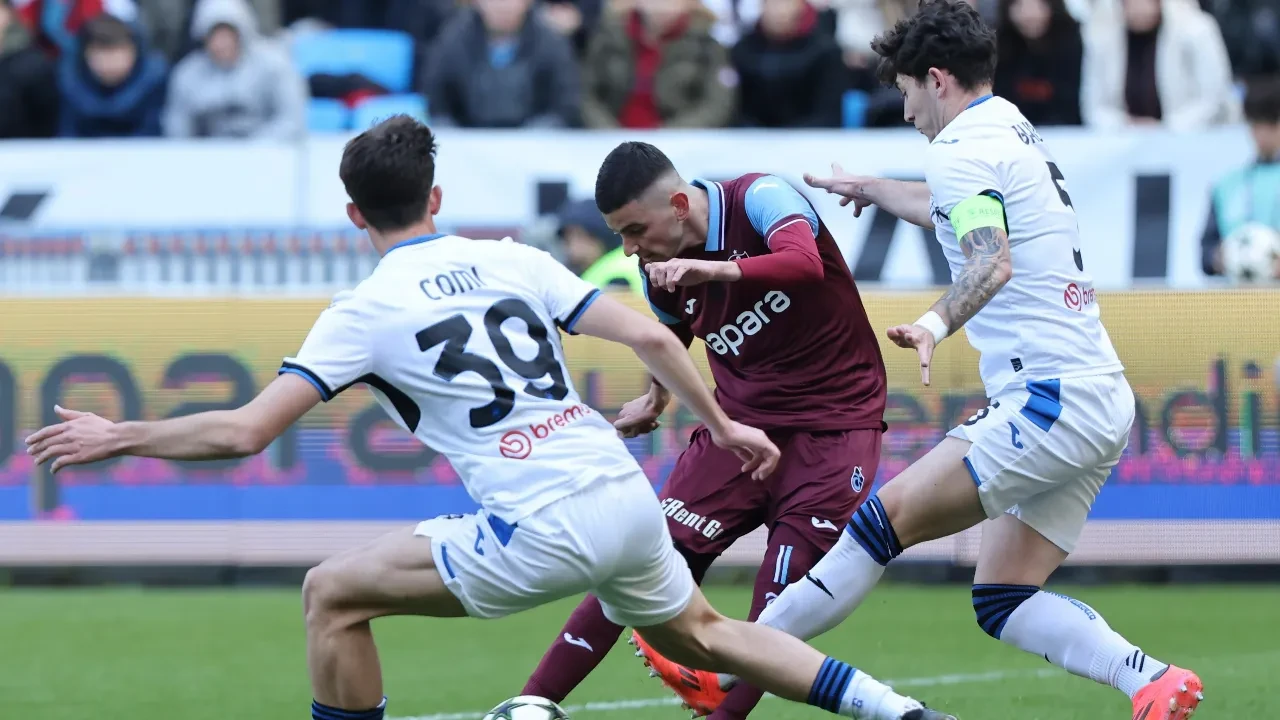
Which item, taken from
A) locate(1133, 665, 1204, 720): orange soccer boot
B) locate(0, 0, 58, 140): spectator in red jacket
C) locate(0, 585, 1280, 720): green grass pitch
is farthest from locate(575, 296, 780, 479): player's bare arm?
locate(0, 0, 58, 140): spectator in red jacket

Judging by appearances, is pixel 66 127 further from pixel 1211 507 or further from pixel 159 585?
pixel 1211 507

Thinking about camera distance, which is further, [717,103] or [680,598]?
[717,103]

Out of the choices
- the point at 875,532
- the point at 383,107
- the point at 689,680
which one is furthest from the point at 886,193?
the point at 383,107

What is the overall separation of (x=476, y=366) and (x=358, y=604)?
0.74 m

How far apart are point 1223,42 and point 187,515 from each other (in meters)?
8.71

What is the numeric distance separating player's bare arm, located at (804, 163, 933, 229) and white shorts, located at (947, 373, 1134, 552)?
755mm

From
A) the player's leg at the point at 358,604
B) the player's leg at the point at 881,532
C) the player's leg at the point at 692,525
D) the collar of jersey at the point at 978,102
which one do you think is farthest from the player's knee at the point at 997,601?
the player's leg at the point at 358,604

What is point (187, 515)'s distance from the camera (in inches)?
423

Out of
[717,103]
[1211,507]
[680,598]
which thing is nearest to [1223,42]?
[717,103]

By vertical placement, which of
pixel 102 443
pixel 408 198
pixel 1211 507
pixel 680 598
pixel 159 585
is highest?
pixel 408 198

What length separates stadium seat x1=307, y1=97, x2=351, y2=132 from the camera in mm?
14062

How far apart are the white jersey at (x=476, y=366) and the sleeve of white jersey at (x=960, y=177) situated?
4.06 feet

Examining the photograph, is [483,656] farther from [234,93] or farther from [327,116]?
[327,116]

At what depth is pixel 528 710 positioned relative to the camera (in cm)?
573
